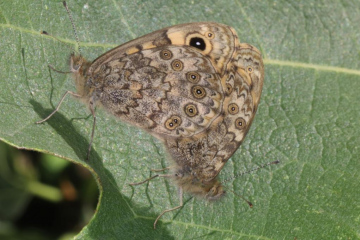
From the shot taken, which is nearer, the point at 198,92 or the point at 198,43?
the point at 198,43

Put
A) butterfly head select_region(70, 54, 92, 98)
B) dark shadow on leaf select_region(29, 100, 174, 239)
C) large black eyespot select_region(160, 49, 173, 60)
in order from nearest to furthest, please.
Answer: dark shadow on leaf select_region(29, 100, 174, 239), butterfly head select_region(70, 54, 92, 98), large black eyespot select_region(160, 49, 173, 60)

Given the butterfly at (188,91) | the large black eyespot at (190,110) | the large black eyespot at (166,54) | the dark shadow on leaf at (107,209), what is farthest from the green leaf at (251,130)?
the large black eyespot at (190,110)

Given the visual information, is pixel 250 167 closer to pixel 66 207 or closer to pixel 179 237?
pixel 179 237

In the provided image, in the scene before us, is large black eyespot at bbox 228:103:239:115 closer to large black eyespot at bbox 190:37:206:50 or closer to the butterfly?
the butterfly

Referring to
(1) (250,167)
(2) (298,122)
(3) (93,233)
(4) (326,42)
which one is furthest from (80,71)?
(4) (326,42)

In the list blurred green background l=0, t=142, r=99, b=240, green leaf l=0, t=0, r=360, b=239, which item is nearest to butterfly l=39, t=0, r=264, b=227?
green leaf l=0, t=0, r=360, b=239

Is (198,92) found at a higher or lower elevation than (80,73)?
lower

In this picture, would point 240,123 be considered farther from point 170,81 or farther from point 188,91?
point 170,81

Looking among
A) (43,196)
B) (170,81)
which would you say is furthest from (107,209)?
(43,196)
